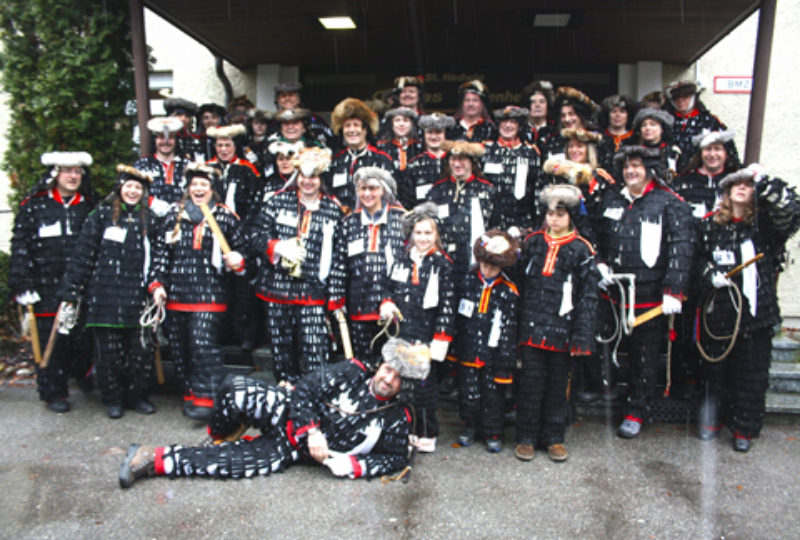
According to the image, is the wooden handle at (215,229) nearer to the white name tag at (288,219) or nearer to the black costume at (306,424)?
Result: the white name tag at (288,219)

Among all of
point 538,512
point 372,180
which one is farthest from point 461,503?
point 372,180

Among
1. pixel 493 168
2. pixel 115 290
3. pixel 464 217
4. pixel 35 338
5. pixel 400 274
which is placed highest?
pixel 493 168

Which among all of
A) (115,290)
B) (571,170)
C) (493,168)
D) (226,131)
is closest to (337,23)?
(226,131)

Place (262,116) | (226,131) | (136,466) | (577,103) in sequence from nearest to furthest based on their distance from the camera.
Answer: (136,466), (226,131), (577,103), (262,116)

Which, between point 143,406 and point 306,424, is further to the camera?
point 143,406

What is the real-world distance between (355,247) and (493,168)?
147 centimetres

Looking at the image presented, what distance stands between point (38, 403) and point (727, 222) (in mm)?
5648

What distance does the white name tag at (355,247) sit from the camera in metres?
4.65

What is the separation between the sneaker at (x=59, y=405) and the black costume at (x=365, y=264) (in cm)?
242

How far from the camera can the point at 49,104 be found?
18.9ft

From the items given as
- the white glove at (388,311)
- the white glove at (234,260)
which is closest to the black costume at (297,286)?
the white glove at (234,260)

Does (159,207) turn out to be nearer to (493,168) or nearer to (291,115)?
(291,115)

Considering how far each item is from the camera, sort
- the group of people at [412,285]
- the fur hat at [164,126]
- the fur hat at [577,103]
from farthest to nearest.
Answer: the fur hat at [577,103], the fur hat at [164,126], the group of people at [412,285]

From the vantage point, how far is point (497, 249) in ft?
13.8
